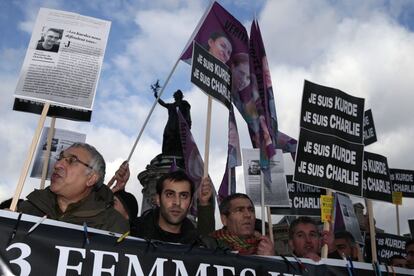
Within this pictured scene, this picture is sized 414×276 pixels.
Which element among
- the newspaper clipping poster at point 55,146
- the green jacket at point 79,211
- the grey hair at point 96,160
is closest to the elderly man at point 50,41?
the grey hair at point 96,160

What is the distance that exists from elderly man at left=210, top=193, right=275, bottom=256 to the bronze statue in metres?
11.1

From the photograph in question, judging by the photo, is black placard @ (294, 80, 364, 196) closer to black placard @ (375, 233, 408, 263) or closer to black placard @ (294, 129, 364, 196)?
black placard @ (294, 129, 364, 196)

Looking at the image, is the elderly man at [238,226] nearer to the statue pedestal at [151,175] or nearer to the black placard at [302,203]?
the black placard at [302,203]

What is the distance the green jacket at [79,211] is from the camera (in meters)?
3.09

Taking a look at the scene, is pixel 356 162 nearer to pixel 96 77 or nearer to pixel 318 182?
pixel 318 182

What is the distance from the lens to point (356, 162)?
17.0ft

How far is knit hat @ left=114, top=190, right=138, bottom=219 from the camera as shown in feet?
14.8

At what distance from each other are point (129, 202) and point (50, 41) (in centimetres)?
169

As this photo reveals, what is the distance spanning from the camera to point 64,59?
389 cm

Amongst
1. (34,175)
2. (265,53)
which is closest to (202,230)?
(34,175)

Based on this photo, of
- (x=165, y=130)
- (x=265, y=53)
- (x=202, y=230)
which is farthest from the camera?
(x=165, y=130)

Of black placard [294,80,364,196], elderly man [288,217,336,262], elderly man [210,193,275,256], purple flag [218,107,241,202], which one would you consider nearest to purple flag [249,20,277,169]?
purple flag [218,107,241,202]

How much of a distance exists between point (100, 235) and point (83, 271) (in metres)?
0.25

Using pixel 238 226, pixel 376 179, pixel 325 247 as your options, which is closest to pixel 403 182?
pixel 376 179
